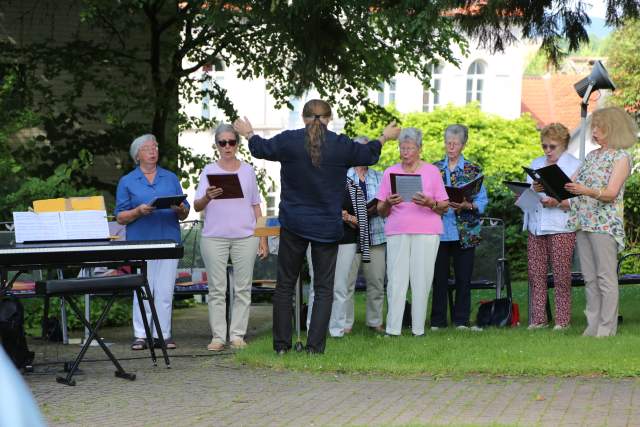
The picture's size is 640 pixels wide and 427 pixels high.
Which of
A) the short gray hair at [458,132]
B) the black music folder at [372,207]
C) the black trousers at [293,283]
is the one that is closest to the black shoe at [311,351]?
the black trousers at [293,283]

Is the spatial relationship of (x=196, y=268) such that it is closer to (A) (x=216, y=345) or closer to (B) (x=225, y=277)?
(B) (x=225, y=277)

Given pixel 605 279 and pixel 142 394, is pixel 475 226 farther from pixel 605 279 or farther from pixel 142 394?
pixel 142 394

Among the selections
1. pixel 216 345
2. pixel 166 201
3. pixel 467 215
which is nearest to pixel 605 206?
pixel 467 215

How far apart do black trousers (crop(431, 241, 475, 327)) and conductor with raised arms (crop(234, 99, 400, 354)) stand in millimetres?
2255

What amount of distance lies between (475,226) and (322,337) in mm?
2672

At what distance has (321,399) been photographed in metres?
7.09

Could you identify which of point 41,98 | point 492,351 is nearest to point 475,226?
point 492,351

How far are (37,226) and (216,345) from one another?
2.31m

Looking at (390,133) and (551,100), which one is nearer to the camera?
(390,133)

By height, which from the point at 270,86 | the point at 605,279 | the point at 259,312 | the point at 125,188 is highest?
the point at 270,86

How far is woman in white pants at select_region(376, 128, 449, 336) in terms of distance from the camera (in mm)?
10500

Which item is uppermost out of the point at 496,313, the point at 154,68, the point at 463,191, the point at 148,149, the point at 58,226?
the point at 154,68

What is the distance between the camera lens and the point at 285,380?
7.99 meters

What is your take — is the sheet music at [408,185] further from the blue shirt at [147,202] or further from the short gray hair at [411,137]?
the blue shirt at [147,202]
